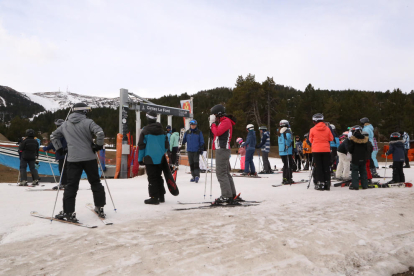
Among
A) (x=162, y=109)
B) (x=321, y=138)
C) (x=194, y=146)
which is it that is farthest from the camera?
(x=162, y=109)

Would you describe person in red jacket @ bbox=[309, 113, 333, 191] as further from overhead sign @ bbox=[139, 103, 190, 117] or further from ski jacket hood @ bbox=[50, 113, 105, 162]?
overhead sign @ bbox=[139, 103, 190, 117]

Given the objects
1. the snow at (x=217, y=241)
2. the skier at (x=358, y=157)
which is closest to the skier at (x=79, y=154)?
the snow at (x=217, y=241)

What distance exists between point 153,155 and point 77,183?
5.38ft

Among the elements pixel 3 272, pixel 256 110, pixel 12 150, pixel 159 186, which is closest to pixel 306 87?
pixel 256 110

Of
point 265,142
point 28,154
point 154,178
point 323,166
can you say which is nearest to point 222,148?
point 154,178

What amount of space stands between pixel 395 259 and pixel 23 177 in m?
10.8

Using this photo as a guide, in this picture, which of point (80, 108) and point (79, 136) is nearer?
point (79, 136)

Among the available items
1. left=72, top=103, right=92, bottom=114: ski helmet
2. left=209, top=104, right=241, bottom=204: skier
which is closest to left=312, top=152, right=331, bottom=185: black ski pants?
left=209, top=104, right=241, bottom=204: skier

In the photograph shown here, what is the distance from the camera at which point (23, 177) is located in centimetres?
1012

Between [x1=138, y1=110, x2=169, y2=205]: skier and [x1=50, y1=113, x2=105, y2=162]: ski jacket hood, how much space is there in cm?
135

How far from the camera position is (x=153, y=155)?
5.91 m

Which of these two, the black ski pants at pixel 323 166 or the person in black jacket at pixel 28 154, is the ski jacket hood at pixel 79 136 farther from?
the person in black jacket at pixel 28 154

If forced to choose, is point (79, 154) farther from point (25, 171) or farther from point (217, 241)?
point (25, 171)

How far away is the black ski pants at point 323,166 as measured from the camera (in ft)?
25.5
